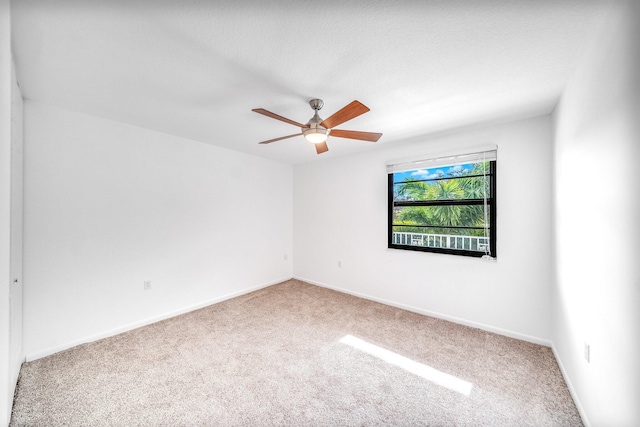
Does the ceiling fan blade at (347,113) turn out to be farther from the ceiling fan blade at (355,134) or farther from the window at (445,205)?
the window at (445,205)

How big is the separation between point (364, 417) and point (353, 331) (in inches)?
46.2

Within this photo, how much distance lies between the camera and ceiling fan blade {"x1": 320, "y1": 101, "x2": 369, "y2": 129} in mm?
1704

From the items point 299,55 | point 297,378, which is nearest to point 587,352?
point 297,378

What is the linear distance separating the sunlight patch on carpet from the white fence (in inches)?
59.9

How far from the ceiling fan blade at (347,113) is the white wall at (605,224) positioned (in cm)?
125

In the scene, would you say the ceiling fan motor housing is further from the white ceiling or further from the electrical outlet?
the electrical outlet

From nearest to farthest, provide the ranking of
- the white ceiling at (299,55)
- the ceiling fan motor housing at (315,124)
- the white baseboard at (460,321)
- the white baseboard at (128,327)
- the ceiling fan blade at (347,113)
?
the white ceiling at (299,55) → the ceiling fan blade at (347,113) → the ceiling fan motor housing at (315,124) → the white baseboard at (128,327) → the white baseboard at (460,321)

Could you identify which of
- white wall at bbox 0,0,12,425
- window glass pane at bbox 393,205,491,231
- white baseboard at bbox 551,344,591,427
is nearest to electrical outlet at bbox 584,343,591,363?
white baseboard at bbox 551,344,591,427

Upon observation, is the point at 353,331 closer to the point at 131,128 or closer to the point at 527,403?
the point at 527,403

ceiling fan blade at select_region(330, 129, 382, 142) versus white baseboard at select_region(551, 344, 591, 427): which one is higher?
ceiling fan blade at select_region(330, 129, 382, 142)

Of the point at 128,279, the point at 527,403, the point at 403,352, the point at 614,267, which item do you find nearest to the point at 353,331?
the point at 403,352

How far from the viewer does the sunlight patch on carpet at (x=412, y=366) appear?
6.17ft

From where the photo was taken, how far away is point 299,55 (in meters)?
1.55

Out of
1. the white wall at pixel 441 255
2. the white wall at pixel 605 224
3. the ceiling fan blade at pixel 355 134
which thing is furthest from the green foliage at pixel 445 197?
the ceiling fan blade at pixel 355 134
